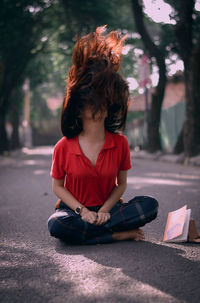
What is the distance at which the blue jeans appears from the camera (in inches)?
134

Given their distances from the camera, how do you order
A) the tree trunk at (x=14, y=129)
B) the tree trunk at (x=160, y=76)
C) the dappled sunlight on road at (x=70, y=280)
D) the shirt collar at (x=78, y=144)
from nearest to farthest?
the dappled sunlight on road at (x=70, y=280) < the shirt collar at (x=78, y=144) < the tree trunk at (x=160, y=76) < the tree trunk at (x=14, y=129)

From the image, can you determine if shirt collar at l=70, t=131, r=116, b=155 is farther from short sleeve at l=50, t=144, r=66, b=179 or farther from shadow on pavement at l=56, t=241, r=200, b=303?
shadow on pavement at l=56, t=241, r=200, b=303

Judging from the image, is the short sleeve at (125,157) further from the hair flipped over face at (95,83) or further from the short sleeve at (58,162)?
the short sleeve at (58,162)

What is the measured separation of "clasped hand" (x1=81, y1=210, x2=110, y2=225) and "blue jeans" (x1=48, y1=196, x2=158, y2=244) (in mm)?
48

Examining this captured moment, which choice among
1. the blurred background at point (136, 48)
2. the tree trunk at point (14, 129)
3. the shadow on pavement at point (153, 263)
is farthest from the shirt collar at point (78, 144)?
the tree trunk at point (14, 129)

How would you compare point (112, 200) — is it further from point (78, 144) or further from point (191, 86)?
point (191, 86)

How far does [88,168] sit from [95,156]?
0.44 ft

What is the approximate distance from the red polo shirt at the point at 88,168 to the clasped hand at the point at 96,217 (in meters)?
0.26

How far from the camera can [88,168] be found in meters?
3.53

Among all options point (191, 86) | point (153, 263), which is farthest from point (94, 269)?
point (191, 86)

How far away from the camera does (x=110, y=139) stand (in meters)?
3.63

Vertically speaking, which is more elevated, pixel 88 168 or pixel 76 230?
pixel 88 168

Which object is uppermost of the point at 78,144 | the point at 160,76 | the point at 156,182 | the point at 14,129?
the point at 160,76

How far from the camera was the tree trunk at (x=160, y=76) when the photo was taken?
1555 cm
